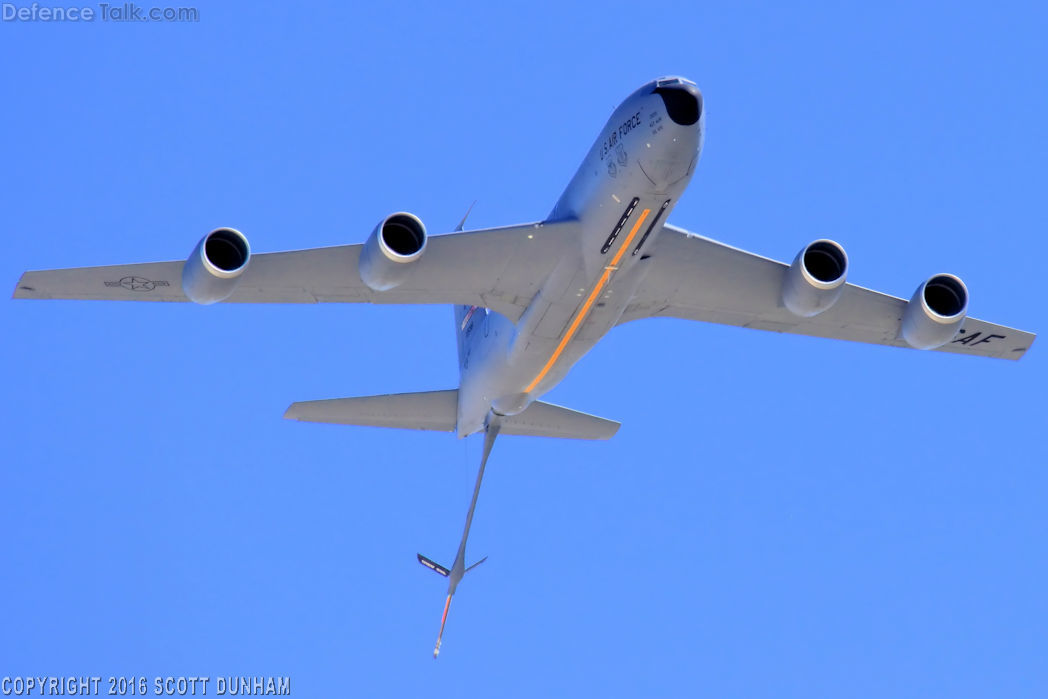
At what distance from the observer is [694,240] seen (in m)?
24.0

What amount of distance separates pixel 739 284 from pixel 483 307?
4599mm

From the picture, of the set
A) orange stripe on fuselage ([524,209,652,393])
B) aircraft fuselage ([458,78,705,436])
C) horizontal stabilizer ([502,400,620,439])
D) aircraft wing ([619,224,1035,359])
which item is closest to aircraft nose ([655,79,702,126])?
aircraft fuselage ([458,78,705,436])

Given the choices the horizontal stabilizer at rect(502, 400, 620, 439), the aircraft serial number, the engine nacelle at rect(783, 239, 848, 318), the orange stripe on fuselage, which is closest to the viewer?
the aircraft serial number

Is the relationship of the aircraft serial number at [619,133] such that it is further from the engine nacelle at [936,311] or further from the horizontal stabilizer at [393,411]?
the horizontal stabilizer at [393,411]

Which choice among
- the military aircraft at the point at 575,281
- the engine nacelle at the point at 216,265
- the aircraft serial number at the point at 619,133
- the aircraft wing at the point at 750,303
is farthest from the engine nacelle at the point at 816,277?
the engine nacelle at the point at 216,265

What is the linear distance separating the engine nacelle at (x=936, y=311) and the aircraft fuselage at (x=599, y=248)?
15.7 feet

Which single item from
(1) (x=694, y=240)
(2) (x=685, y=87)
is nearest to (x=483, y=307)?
(1) (x=694, y=240)

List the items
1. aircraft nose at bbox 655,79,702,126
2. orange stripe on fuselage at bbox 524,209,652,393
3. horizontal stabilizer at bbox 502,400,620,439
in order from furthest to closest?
1. horizontal stabilizer at bbox 502,400,620,439
2. orange stripe on fuselage at bbox 524,209,652,393
3. aircraft nose at bbox 655,79,702,126

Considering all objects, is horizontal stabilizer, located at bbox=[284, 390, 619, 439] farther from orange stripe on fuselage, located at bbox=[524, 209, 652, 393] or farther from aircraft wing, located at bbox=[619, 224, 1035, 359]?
aircraft wing, located at bbox=[619, 224, 1035, 359]

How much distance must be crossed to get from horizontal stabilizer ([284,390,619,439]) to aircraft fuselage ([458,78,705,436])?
1.32 m

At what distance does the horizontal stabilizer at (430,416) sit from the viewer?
26.9 meters

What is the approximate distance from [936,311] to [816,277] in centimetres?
233

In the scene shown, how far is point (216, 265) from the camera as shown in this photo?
69.3 ft

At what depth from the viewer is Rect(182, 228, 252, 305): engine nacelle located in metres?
21.0
